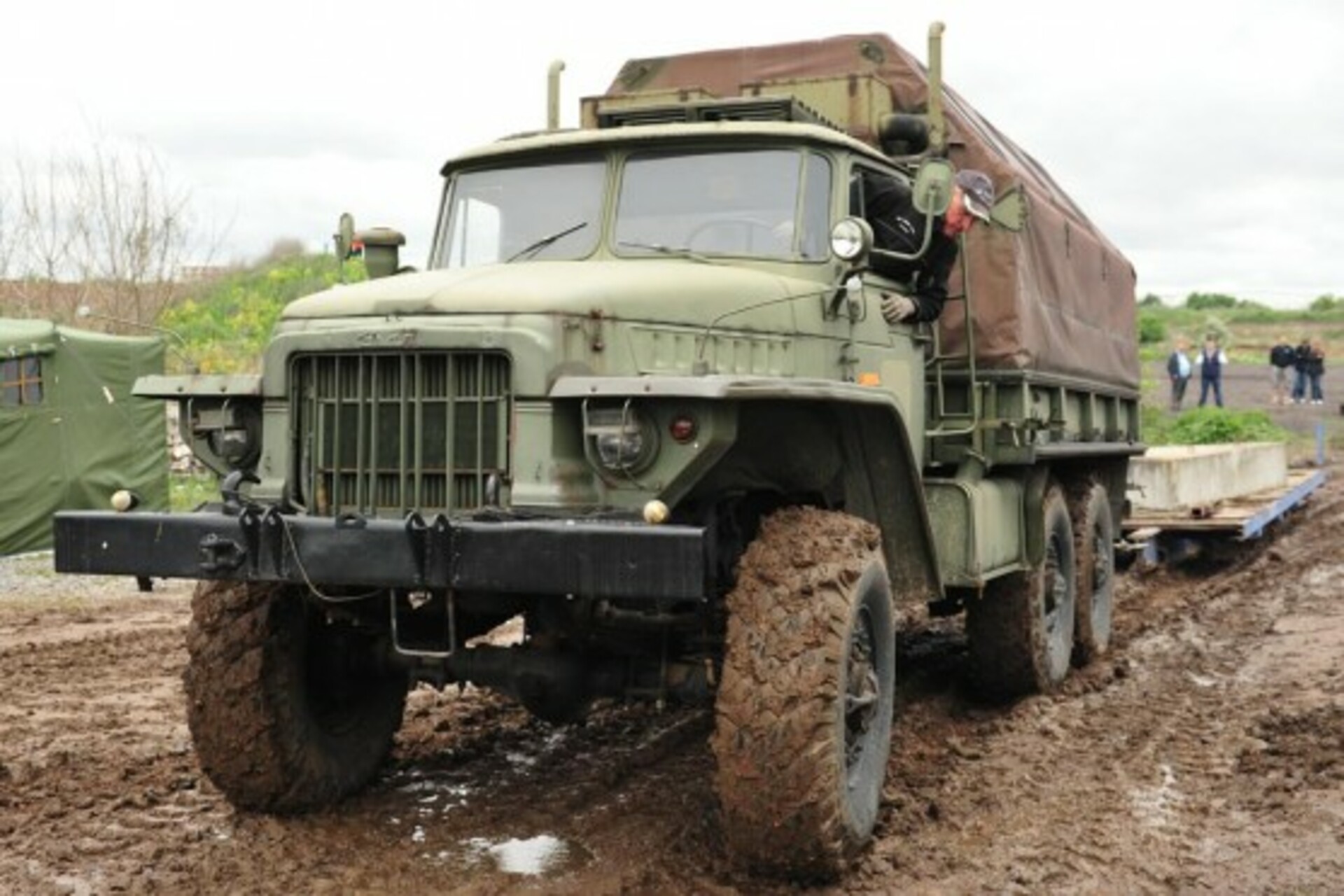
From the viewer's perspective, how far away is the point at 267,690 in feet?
19.5

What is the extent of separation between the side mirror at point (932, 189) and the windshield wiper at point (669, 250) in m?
0.83

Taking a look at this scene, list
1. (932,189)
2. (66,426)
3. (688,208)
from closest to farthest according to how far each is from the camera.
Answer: (932,189), (688,208), (66,426)

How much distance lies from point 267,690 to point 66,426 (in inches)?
405

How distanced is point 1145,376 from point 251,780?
36538mm

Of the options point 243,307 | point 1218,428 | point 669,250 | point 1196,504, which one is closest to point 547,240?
point 669,250

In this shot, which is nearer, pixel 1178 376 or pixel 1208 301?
pixel 1178 376

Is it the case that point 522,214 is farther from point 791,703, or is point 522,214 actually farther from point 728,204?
point 791,703

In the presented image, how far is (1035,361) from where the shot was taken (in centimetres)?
826

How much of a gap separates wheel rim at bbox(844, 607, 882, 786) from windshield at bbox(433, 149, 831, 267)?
1.56 meters

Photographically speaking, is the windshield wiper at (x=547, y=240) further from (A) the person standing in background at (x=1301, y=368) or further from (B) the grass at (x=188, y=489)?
(A) the person standing in background at (x=1301, y=368)

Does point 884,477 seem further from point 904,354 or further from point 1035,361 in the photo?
point 1035,361

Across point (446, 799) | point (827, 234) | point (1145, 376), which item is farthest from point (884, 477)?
point (1145, 376)

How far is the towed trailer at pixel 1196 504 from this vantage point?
12734 millimetres

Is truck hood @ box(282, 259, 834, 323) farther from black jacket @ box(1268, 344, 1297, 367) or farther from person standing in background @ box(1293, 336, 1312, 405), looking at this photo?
person standing in background @ box(1293, 336, 1312, 405)
